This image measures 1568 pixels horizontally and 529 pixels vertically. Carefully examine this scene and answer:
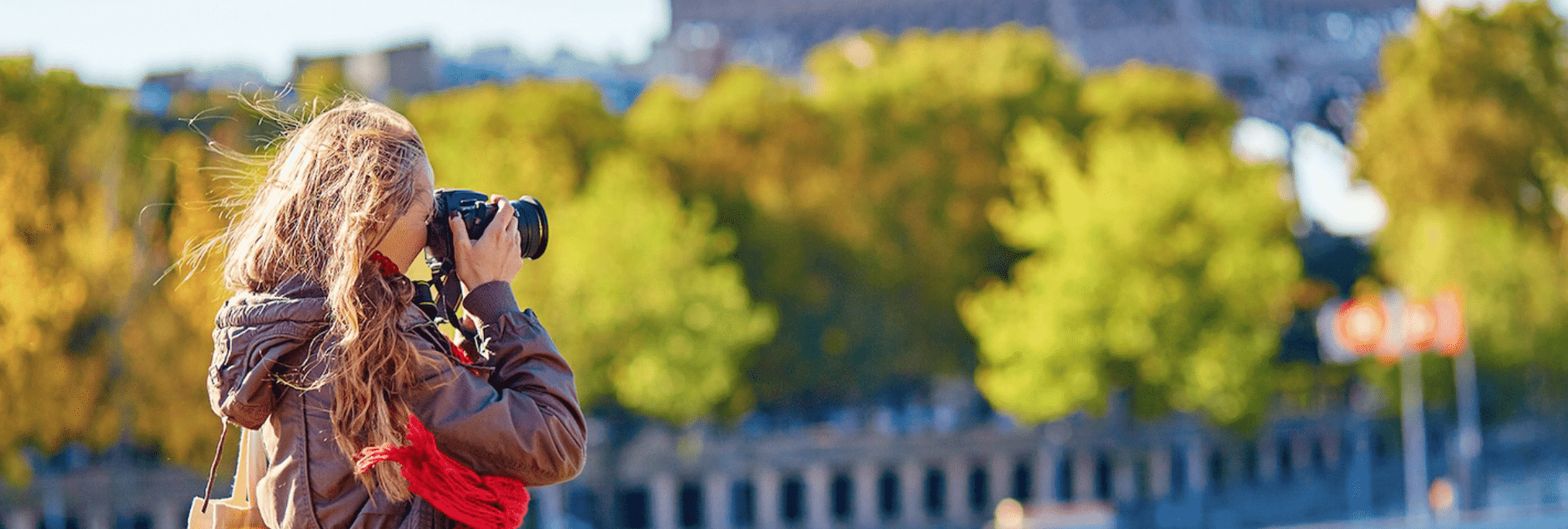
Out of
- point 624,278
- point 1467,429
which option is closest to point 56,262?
point 624,278

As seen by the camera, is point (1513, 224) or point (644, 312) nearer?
point (644, 312)

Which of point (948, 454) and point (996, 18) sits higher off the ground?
point (996, 18)

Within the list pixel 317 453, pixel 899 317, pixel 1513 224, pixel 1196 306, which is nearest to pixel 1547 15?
pixel 1513 224

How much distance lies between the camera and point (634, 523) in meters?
40.7

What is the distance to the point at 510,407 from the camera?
3.37 meters

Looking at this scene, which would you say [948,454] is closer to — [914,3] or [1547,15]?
[1547,15]

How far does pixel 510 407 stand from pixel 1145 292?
3272 centimetres

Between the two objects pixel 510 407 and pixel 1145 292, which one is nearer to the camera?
pixel 510 407

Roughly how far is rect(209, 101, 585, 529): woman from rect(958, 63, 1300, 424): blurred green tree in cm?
3263

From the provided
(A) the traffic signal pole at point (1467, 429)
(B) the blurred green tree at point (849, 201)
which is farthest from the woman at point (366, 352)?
(A) the traffic signal pole at point (1467, 429)

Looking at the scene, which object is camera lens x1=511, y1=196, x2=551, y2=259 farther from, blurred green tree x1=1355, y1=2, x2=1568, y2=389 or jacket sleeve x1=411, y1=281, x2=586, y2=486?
blurred green tree x1=1355, y1=2, x2=1568, y2=389

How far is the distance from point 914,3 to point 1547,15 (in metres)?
22.2

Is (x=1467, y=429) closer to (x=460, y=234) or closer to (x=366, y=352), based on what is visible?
(x=460, y=234)

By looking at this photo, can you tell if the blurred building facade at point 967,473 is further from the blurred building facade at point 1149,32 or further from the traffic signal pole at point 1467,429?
the blurred building facade at point 1149,32
